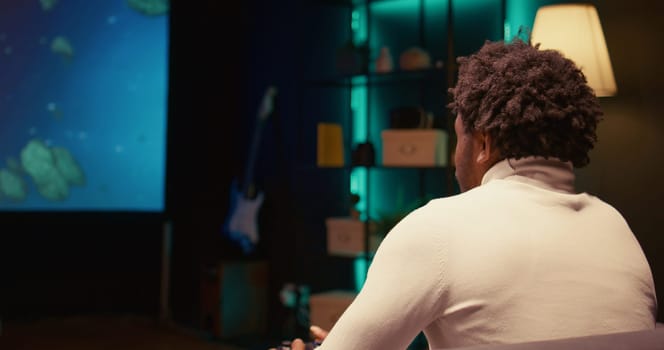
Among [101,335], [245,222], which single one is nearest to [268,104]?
[245,222]

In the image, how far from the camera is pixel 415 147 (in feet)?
14.0

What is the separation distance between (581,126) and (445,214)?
26cm

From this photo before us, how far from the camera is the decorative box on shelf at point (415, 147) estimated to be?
420 cm

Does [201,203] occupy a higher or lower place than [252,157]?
lower

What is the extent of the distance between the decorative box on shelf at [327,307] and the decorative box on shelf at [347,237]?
0.78 feet

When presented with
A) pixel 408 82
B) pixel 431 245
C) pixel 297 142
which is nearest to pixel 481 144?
pixel 431 245

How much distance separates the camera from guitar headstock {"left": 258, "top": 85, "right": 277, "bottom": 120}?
5.31 meters

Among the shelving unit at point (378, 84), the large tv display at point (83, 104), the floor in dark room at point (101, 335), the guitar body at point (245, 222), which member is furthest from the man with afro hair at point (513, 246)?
the large tv display at point (83, 104)

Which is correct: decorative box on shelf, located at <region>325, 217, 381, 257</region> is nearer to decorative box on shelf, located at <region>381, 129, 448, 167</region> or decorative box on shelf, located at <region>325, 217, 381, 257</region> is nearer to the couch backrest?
decorative box on shelf, located at <region>381, 129, 448, 167</region>

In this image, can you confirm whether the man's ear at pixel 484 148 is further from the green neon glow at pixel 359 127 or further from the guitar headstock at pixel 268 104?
the guitar headstock at pixel 268 104

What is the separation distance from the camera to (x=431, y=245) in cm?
114

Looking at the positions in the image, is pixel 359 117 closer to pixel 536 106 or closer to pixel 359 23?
pixel 359 23

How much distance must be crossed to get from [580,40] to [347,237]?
182 cm

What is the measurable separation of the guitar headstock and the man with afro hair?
4.01m
